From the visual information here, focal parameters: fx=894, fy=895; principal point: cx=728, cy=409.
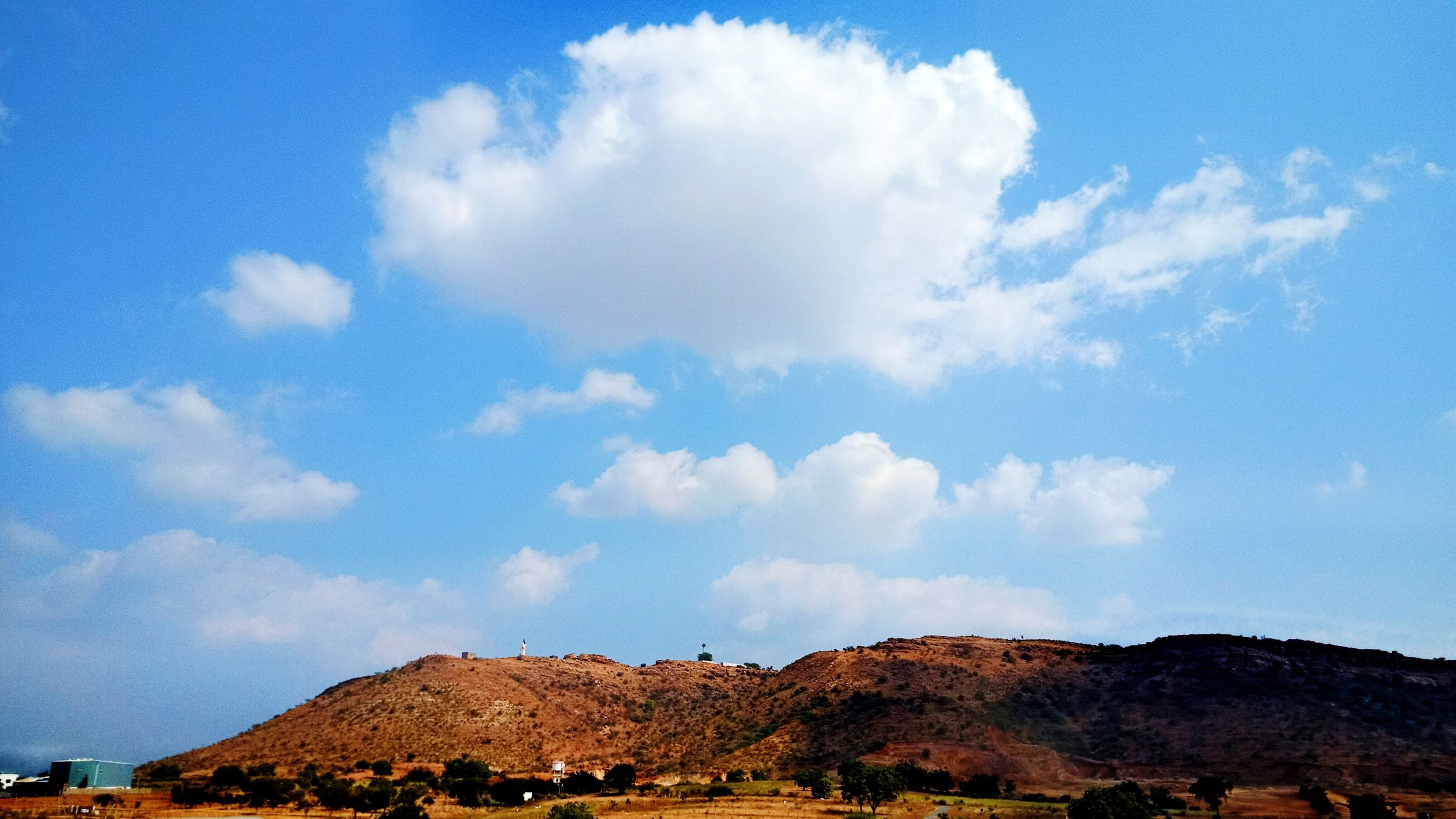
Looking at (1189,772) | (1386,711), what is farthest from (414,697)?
(1386,711)

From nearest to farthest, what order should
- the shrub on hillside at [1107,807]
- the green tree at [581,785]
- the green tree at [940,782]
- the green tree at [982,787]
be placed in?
the shrub on hillside at [1107,807] → the green tree at [982,787] → the green tree at [940,782] → the green tree at [581,785]

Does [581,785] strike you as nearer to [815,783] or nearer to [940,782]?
[815,783]

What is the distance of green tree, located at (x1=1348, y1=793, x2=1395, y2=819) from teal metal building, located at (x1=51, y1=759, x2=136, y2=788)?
8923 cm

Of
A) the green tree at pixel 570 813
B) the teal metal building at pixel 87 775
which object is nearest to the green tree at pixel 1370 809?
the green tree at pixel 570 813

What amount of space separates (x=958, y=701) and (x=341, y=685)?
73.7 m

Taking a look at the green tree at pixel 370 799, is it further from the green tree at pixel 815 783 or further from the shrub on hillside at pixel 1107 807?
the shrub on hillside at pixel 1107 807

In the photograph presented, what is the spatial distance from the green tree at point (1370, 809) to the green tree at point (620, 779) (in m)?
52.3

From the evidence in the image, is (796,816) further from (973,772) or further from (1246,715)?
(1246,715)

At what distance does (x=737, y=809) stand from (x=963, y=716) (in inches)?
1593

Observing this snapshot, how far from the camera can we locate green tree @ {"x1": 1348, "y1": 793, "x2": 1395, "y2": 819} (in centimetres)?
5603

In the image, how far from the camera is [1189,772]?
7700 centimetres

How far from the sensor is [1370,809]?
185ft

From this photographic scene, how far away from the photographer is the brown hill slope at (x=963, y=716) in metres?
80.6

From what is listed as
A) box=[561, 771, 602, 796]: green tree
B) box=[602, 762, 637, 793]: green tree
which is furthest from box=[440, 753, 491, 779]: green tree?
box=[602, 762, 637, 793]: green tree
